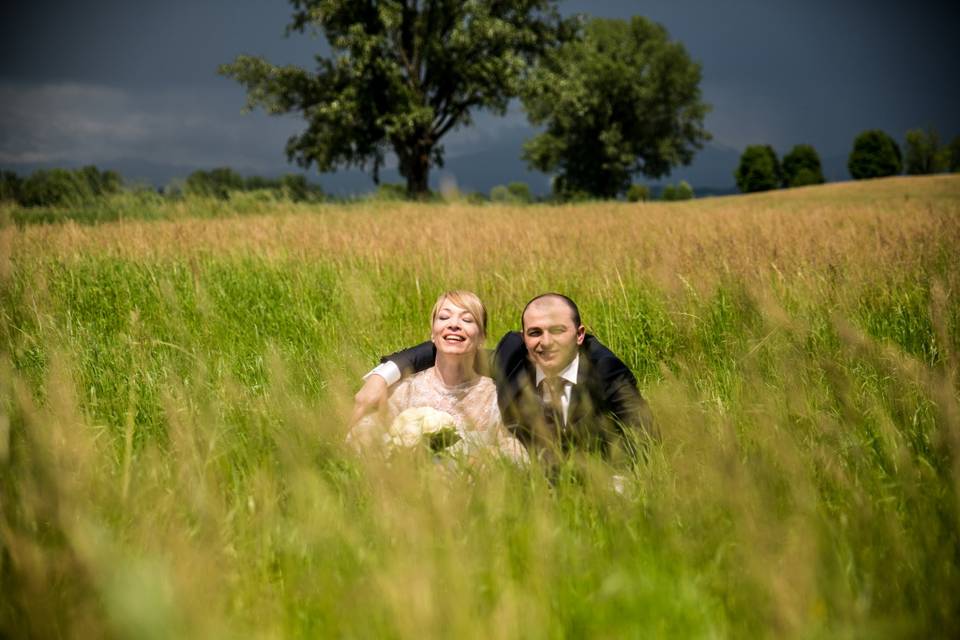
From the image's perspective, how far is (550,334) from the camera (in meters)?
3.43

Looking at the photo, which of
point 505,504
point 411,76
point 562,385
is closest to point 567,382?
point 562,385

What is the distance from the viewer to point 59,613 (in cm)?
172

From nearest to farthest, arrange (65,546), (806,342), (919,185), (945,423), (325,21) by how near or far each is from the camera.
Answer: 1. (65,546)
2. (945,423)
3. (806,342)
4. (325,21)
5. (919,185)

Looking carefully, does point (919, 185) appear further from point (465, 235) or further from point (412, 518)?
point (412, 518)

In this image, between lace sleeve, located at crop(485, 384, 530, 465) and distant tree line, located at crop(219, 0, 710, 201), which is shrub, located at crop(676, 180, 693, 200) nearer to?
distant tree line, located at crop(219, 0, 710, 201)

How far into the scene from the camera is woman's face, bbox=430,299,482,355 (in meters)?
3.73

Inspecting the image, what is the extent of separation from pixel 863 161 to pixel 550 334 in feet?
270

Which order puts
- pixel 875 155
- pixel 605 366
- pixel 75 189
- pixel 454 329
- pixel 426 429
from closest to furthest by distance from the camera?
pixel 426 429 → pixel 605 366 → pixel 454 329 → pixel 75 189 → pixel 875 155

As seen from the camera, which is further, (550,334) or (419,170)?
(419,170)

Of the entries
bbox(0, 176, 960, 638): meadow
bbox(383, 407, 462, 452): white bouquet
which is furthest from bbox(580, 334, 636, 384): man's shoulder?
bbox(383, 407, 462, 452): white bouquet

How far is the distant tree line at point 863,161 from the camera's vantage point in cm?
7288

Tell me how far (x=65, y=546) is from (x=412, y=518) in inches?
38.3

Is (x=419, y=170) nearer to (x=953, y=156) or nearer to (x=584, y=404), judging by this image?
(x=584, y=404)

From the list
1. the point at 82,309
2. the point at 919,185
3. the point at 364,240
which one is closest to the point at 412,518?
the point at 82,309
